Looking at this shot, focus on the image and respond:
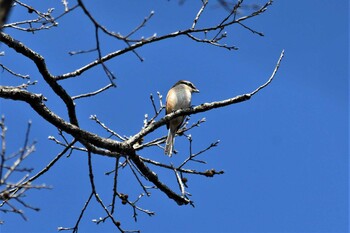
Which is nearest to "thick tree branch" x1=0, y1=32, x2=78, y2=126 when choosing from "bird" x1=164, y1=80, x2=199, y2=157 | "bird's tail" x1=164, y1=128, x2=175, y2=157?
"bird's tail" x1=164, y1=128, x2=175, y2=157

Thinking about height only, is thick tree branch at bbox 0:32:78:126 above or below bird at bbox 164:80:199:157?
below

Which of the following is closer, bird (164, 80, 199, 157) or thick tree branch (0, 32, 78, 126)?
thick tree branch (0, 32, 78, 126)

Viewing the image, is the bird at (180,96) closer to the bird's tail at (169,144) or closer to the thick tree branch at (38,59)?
the bird's tail at (169,144)

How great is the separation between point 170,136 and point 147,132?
997 mm

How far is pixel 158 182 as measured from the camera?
5203 millimetres

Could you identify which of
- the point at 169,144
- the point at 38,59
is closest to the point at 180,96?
the point at 169,144

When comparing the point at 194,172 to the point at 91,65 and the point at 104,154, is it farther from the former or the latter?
the point at 91,65

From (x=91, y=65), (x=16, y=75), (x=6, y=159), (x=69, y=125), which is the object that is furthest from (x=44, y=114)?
(x=6, y=159)

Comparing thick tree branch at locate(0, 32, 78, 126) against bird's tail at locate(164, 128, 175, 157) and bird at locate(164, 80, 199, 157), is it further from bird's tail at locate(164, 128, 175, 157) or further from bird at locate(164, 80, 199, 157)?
bird at locate(164, 80, 199, 157)

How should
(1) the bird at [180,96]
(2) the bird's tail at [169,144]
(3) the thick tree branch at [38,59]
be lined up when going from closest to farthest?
(3) the thick tree branch at [38,59]
(2) the bird's tail at [169,144]
(1) the bird at [180,96]

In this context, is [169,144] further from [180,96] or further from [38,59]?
[180,96]

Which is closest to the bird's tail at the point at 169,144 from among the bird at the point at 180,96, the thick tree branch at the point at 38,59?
the thick tree branch at the point at 38,59

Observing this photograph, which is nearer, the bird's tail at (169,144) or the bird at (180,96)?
the bird's tail at (169,144)

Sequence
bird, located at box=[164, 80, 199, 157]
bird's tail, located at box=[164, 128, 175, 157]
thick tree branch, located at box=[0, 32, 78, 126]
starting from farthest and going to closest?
1. bird, located at box=[164, 80, 199, 157]
2. bird's tail, located at box=[164, 128, 175, 157]
3. thick tree branch, located at box=[0, 32, 78, 126]
